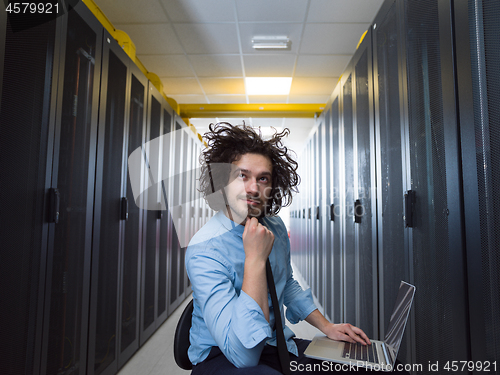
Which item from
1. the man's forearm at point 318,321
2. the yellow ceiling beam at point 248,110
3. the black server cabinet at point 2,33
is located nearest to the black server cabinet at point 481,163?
the man's forearm at point 318,321

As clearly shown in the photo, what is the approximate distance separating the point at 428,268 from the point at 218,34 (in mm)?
2811

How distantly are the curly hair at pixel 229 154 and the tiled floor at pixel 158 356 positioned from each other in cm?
160

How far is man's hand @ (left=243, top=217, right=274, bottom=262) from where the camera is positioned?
0.93m

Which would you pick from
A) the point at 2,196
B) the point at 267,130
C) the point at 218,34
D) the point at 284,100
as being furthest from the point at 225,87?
the point at 2,196

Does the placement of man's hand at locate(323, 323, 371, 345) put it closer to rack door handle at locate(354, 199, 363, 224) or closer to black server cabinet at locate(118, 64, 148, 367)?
rack door handle at locate(354, 199, 363, 224)

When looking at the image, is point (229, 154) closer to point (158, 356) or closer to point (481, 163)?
point (481, 163)

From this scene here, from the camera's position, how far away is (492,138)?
0.91 metres

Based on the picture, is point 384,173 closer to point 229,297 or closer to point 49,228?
point 229,297

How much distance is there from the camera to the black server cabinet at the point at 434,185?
1.02m

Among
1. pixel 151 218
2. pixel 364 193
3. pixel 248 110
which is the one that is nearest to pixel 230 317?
pixel 364 193

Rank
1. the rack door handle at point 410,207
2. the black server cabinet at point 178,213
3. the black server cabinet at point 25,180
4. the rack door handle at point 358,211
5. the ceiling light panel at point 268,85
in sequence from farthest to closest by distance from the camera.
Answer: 1. the ceiling light panel at point 268,85
2. the black server cabinet at point 178,213
3. the rack door handle at point 358,211
4. the rack door handle at point 410,207
5. the black server cabinet at point 25,180

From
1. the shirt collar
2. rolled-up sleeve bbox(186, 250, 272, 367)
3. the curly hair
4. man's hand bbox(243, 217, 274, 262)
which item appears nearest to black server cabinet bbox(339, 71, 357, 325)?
the curly hair

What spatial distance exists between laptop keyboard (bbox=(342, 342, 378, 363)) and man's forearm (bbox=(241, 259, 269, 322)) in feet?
0.91

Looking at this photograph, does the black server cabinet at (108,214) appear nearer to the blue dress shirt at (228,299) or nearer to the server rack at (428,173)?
the blue dress shirt at (228,299)
